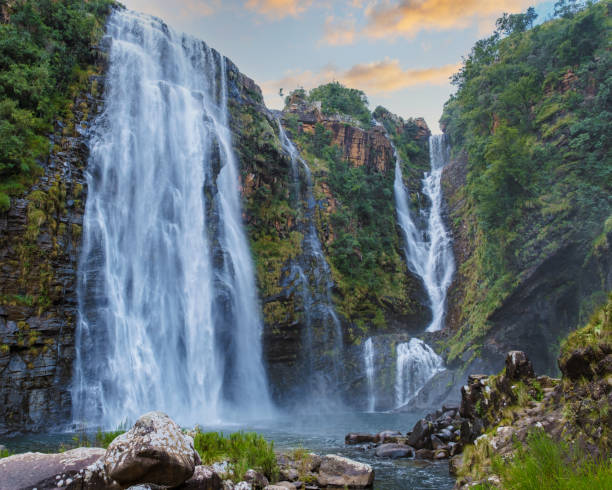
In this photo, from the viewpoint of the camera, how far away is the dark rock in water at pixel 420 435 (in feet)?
36.9

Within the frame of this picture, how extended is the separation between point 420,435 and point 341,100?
35007 mm

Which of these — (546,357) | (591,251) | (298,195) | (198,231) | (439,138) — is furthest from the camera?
(439,138)

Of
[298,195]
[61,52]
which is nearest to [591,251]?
[298,195]

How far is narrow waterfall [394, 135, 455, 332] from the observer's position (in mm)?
29547

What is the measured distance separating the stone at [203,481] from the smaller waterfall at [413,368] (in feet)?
67.0

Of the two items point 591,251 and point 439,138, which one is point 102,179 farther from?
point 439,138

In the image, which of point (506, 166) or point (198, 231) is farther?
point (198, 231)

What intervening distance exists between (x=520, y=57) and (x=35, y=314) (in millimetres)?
28146

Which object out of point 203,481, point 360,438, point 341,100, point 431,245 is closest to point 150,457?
point 203,481

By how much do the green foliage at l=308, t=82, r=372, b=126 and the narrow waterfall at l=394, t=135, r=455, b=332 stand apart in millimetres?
5804

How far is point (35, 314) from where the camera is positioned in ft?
52.3

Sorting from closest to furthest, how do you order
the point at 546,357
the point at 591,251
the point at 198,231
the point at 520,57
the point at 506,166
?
the point at 591,251
the point at 546,357
the point at 506,166
the point at 198,231
the point at 520,57

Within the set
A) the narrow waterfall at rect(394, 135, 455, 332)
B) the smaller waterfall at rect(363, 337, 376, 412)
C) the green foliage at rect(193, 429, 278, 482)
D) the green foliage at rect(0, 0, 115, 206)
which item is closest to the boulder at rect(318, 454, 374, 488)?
the green foliage at rect(193, 429, 278, 482)

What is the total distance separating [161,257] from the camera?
2100cm
